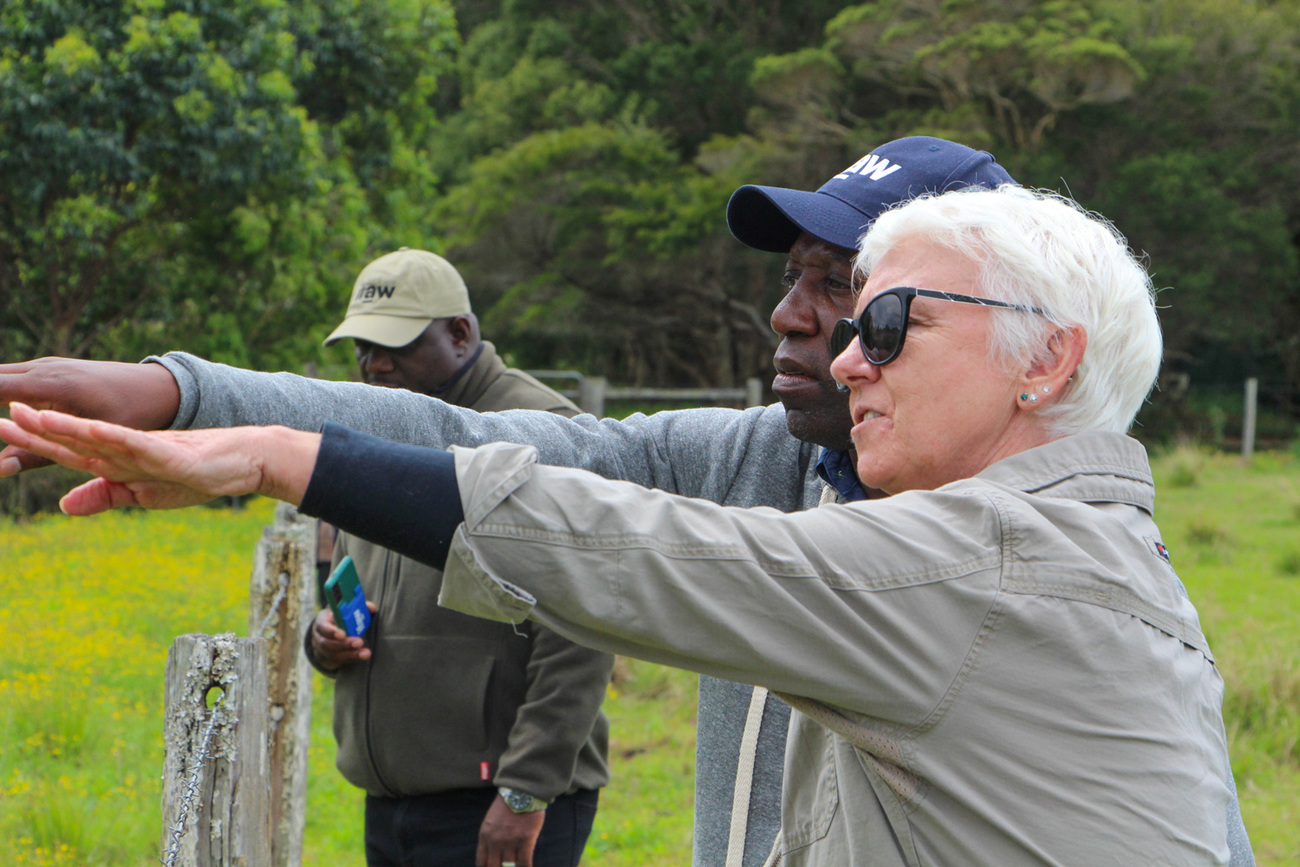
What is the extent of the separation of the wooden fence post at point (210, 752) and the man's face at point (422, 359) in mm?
1362

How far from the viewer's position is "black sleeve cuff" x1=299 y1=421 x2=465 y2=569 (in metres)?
1.06

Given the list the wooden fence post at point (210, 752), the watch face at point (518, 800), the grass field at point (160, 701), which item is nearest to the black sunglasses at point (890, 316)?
the wooden fence post at point (210, 752)

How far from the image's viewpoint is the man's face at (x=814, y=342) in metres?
1.84

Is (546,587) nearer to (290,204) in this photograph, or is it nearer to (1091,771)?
(1091,771)

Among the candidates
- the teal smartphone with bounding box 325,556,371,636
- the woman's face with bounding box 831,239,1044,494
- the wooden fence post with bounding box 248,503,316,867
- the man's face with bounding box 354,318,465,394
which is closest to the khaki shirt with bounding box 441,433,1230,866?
the woman's face with bounding box 831,239,1044,494

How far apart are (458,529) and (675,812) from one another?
179 inches

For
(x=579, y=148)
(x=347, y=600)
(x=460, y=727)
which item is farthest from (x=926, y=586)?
(x=579, y=148)

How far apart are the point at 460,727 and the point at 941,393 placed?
74.2 inches

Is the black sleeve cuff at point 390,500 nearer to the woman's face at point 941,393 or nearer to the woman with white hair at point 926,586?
the woman with white hair at point 926,586

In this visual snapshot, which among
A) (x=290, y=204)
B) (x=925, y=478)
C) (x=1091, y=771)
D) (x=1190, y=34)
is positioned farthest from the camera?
(x=1190, y=34)

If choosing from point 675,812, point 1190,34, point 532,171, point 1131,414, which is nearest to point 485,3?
point 532,171

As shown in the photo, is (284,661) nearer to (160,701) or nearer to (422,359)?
(422,359)

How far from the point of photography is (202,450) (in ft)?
3.53

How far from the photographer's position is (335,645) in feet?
9.82
